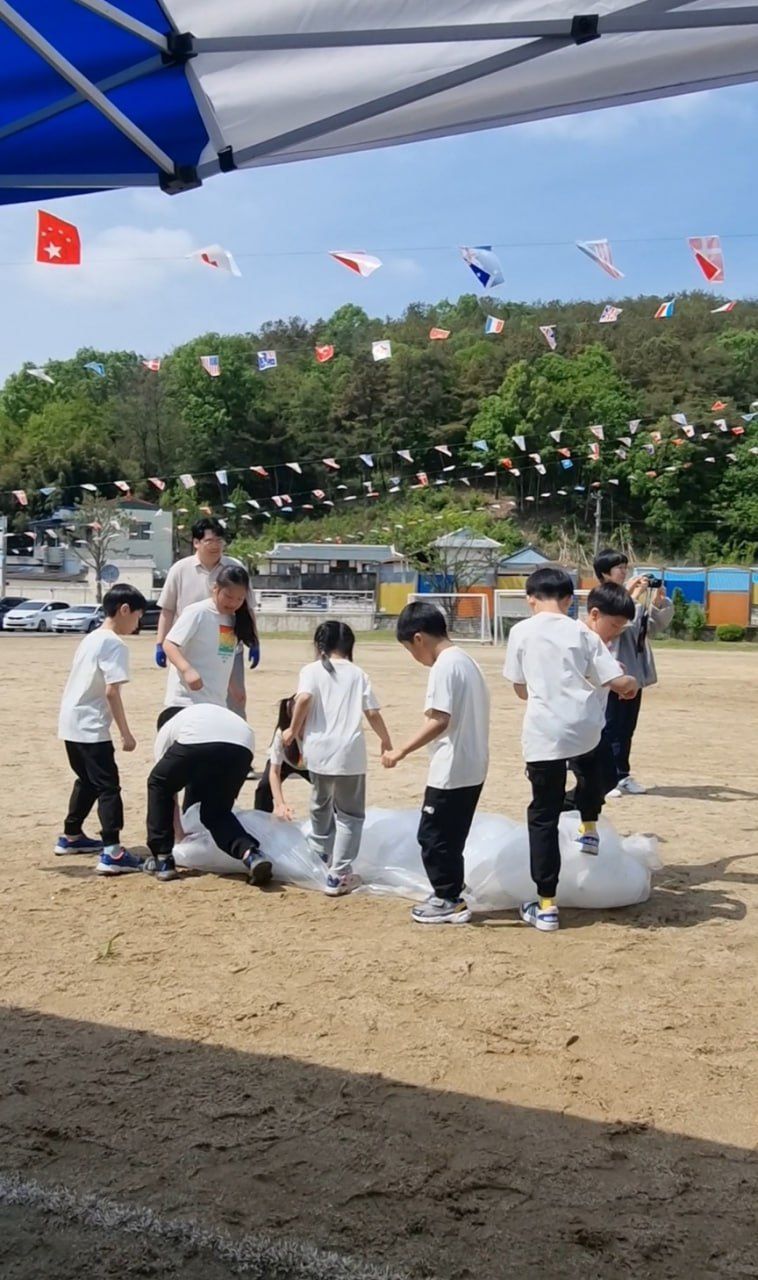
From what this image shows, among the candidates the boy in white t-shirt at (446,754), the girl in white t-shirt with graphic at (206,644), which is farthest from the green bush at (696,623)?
the boy in white t-shirt at (446,754)

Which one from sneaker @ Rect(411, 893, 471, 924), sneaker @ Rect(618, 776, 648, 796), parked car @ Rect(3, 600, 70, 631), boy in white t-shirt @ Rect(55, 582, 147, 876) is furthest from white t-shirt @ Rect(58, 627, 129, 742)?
parked car @ Rect(3, 600, 70, 631)

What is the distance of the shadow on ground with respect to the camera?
2215mm

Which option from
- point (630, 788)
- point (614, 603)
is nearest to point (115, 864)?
point (614, 603)

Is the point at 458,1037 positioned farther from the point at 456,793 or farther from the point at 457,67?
the point at 457,67

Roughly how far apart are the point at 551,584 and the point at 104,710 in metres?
2.38

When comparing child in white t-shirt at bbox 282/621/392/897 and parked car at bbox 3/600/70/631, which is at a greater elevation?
child in white t-shirt at bbox 282/621/392/897

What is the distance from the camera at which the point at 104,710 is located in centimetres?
533

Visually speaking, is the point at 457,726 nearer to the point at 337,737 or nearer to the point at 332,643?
the point at 337,737

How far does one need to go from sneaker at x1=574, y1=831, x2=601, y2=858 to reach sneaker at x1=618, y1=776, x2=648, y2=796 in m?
2.89

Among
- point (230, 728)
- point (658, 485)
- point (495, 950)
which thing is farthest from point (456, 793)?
point (658, 485)

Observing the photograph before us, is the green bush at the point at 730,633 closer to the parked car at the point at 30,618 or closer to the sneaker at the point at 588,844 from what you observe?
the parked car at the point at 30,618

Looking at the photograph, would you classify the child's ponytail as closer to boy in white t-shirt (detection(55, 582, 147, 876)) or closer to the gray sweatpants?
the gray sweatpants

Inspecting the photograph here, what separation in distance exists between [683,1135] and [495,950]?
150 cm

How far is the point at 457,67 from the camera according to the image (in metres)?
2.93
